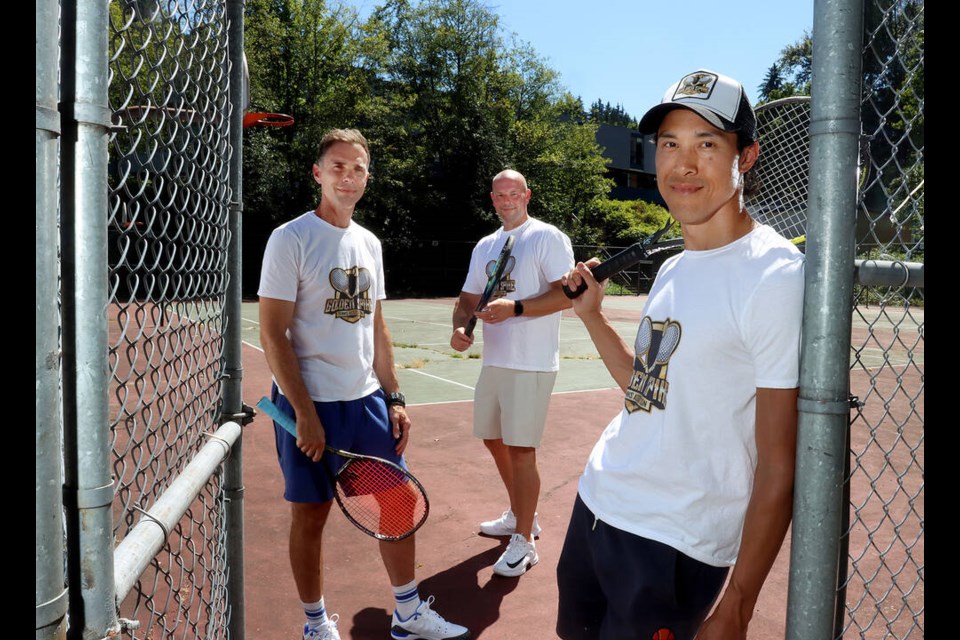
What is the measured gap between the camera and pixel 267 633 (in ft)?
11.0

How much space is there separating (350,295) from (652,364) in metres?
1.75

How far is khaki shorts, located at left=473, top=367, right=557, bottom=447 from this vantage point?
13.6ft

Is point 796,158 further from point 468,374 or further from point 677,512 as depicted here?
point 468,374

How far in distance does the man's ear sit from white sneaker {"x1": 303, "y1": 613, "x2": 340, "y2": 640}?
2475mm

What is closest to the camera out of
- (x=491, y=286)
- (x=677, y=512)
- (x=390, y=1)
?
(x=677, y=512)

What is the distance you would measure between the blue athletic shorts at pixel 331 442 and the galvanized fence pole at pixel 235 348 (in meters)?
0.47

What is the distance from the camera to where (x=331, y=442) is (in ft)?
10.5

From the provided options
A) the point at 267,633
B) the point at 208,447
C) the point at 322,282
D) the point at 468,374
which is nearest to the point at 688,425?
the point at 208,447

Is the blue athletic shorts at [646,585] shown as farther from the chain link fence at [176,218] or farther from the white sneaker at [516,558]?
the white sneaker at [516,558]

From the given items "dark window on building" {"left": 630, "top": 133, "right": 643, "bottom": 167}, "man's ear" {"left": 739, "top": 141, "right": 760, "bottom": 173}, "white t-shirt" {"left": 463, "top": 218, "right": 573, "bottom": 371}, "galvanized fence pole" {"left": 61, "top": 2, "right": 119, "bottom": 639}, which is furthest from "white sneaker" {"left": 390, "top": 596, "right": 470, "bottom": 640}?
"dark window on building" {"left": 630, "top": 133, "right": 643, "bottom": 167}

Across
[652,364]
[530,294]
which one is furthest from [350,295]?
[652,364]

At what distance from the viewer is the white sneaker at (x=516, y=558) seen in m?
3.95
